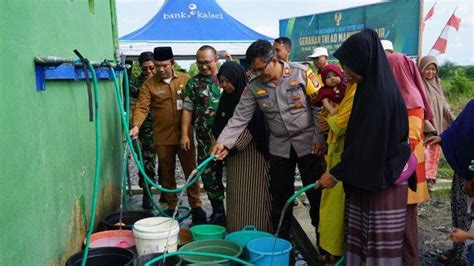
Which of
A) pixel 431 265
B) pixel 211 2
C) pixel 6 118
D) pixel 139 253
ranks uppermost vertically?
pixel 211 2

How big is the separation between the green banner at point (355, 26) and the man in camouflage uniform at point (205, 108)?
2.88m

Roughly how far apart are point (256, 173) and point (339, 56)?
5.43ft

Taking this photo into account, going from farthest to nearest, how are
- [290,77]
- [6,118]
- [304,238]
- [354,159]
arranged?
[304,238] < [290,77] < [354,159] < [6,118]

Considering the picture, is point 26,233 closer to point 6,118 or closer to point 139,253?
point 6,118

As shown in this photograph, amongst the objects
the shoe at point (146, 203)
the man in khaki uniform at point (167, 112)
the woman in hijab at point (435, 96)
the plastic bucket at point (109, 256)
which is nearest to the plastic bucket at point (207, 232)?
the plastic bucket at point (109, 256)

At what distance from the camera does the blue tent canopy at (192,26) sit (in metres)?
10.7

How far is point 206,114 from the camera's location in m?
4.34

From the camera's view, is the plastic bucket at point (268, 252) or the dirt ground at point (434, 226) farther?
the dirt ground at point (434, 226)

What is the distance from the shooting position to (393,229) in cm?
255

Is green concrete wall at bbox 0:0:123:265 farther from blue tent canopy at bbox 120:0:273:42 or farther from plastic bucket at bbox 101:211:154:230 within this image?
blue tent canopy at bbox 120:0:273:42

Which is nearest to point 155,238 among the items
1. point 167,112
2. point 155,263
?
point 155,263

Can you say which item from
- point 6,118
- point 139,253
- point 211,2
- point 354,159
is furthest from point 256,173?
point 211,2

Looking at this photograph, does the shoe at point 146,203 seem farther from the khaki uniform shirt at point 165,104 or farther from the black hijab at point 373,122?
the black hijab at point 373,122

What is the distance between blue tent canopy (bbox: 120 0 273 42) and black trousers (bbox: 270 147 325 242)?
7.64 meters
